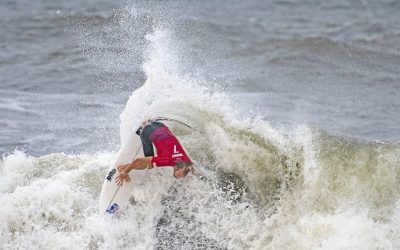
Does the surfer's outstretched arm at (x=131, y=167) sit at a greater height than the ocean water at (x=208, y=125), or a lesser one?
greater

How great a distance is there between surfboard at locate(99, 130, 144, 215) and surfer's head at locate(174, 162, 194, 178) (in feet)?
2.54

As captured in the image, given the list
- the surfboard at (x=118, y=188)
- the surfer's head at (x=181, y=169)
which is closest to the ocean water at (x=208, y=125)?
the surfboard at (x=118, y=188)

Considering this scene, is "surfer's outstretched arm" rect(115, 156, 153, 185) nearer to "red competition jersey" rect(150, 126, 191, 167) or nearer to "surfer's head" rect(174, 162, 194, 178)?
"red competition jersey" rect(150, 126, 191, 167)

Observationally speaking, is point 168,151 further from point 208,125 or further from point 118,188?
point 208,125

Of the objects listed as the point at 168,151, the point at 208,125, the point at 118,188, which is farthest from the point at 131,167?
the point at 208,125

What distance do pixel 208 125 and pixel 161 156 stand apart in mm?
1427

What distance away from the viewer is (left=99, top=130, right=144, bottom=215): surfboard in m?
9.98

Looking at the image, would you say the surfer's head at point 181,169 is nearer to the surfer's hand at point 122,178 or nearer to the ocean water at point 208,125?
the ocean water at point 208,125

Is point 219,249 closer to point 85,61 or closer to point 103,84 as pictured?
point 103,84

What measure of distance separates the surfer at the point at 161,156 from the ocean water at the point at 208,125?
0.31 m

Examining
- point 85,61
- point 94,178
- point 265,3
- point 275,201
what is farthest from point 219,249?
point 265,3

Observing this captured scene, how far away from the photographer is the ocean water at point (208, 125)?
9.44m

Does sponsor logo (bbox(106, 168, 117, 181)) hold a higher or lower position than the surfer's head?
lower

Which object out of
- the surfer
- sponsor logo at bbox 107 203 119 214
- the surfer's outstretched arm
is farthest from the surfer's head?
sponsor logo at bbox 107 203 119 214
